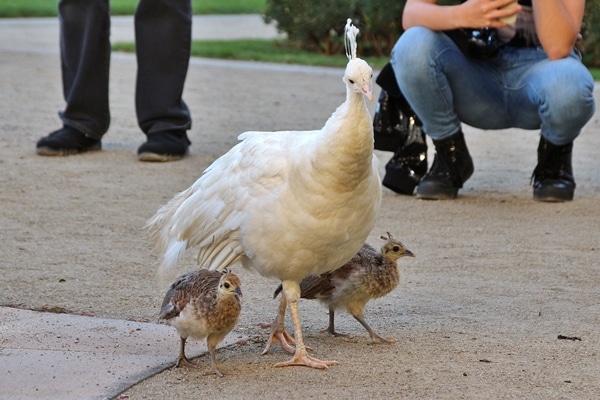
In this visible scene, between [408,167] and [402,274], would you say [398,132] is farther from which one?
[402,274]

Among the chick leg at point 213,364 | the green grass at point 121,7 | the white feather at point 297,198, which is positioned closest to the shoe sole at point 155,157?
the white feather at point 297,198

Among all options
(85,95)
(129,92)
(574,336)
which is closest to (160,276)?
(574,336)

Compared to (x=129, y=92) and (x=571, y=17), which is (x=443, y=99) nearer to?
(x=571, y=17)

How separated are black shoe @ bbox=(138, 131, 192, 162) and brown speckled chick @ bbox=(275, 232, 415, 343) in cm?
329

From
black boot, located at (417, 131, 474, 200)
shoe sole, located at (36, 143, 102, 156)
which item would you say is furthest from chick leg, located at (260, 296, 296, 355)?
shoe sole, located at (36, 143, 102, 156)

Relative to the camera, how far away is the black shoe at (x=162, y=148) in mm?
7348

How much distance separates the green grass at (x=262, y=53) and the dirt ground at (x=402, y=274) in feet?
13.0

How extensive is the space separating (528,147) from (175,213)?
4.52 meters

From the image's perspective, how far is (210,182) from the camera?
414 cm

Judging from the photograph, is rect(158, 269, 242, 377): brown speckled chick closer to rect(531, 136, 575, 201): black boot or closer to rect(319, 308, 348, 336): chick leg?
rect(319, 308, 348, 336): chick leg

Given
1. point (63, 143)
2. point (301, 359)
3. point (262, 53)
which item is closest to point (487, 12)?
point (301, 359)

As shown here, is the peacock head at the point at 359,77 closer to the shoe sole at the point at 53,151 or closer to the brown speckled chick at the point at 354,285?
the brown speckled chick at the point at 354,285

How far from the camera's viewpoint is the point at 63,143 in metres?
7.50

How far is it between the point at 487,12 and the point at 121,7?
46.8ft
